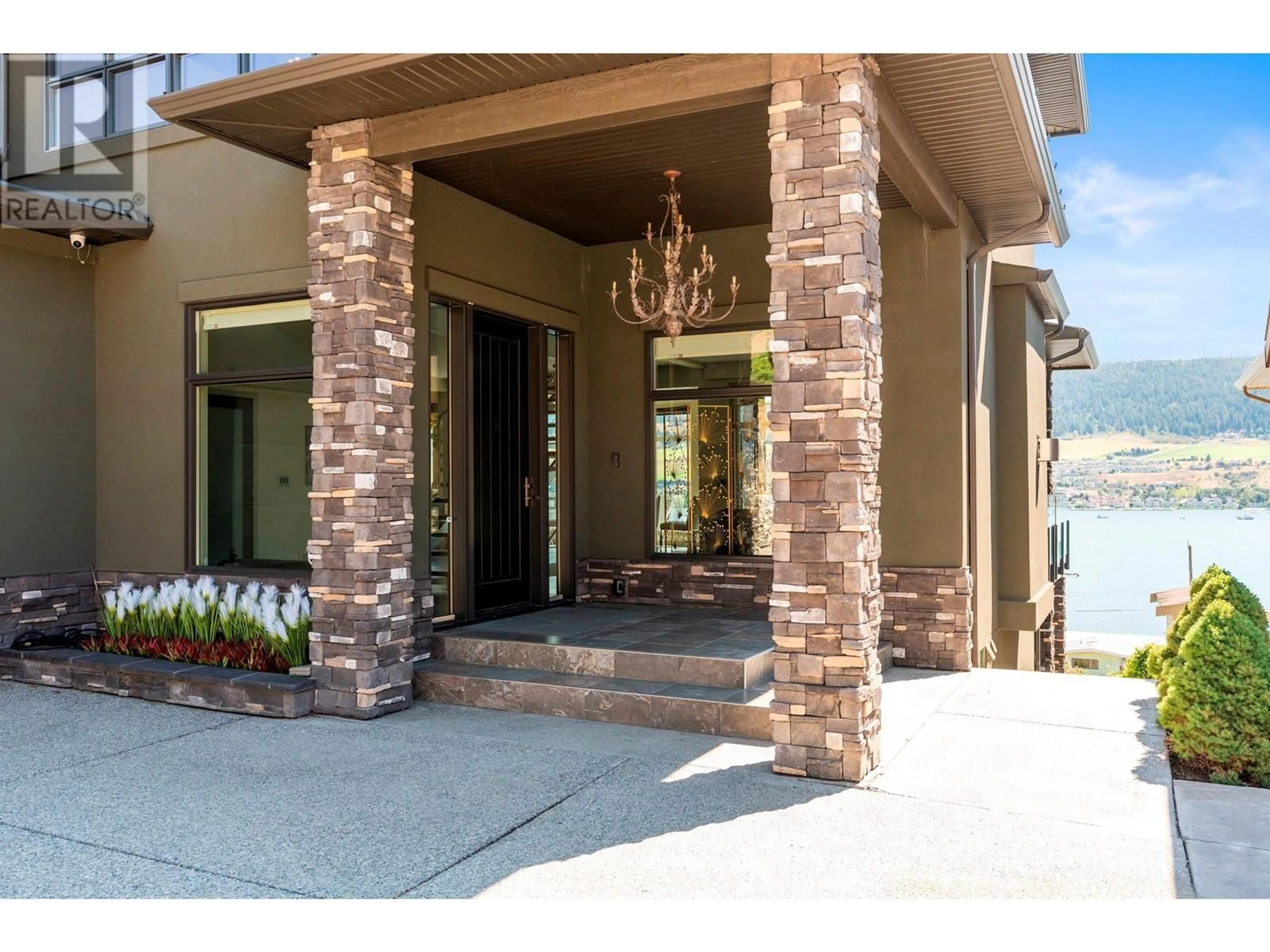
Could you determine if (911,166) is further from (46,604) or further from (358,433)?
(46,604)

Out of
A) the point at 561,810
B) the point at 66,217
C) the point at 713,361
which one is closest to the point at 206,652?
the point at 561,810

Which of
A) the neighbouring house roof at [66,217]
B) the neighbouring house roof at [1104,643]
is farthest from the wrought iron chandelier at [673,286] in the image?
the neighbouring house roof at [1104,643]

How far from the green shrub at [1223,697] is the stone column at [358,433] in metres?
4.31

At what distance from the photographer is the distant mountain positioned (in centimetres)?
2030

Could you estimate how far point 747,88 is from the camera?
4730 mm

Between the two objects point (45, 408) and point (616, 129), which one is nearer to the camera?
point (616, 129)

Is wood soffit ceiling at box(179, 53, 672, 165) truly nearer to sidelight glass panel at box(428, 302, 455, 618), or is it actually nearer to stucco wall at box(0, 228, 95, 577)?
sidelight glass panel at box(428, 302, 455, 618)

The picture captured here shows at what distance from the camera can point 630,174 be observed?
679cm

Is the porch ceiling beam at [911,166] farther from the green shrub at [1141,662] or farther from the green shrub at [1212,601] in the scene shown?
the green shrub at [1141,662]

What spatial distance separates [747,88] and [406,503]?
3.16 meters

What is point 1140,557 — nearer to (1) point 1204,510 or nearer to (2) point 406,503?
(1) point 1204,510

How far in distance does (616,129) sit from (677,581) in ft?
13.0

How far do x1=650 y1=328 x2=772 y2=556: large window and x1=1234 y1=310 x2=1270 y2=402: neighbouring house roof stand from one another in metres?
3.44

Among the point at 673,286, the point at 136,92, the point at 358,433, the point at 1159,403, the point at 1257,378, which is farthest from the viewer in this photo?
the point at 1159,403
